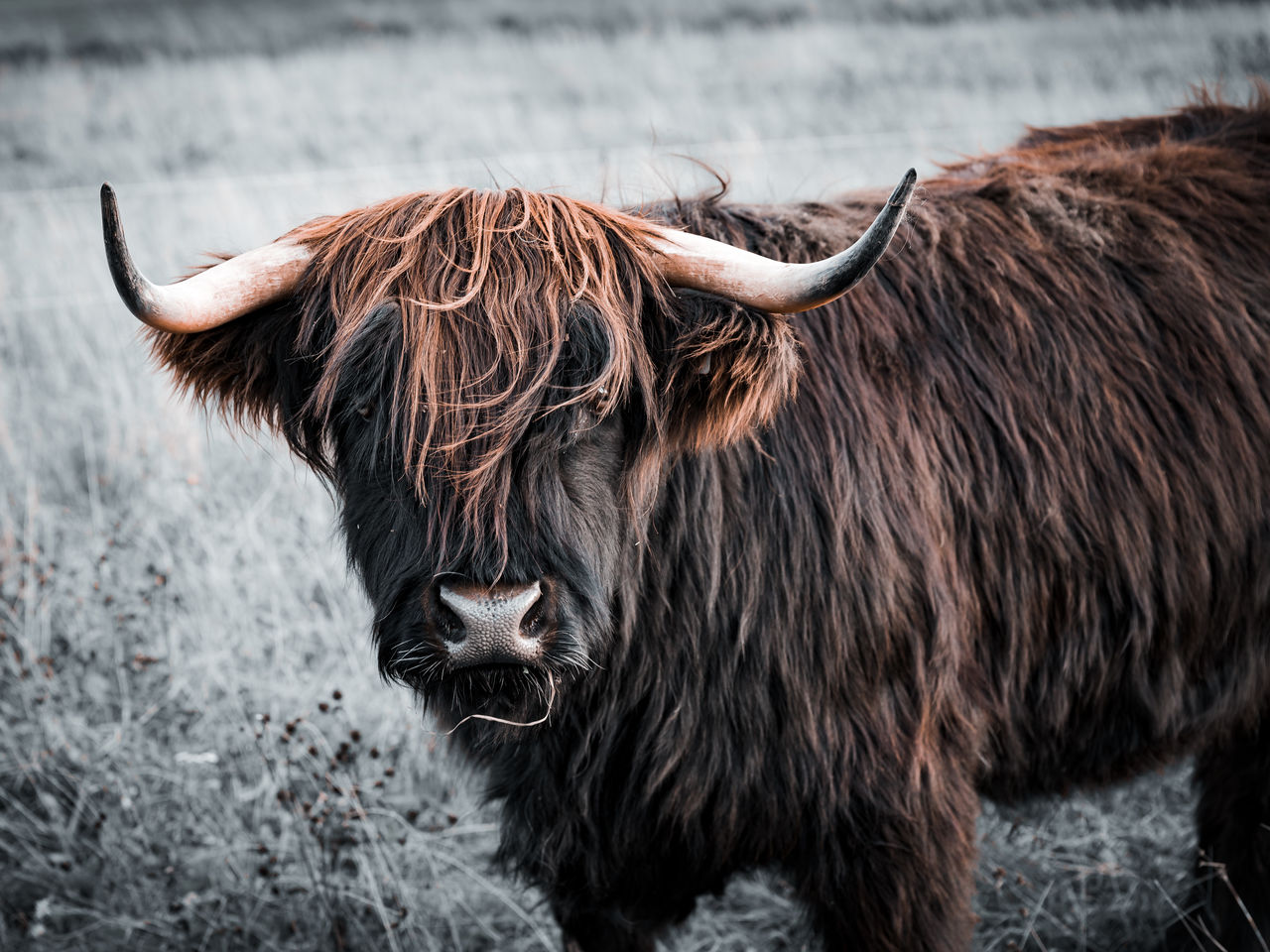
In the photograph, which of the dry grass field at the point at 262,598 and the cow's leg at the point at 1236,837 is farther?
the dry grass field at the point at 262,598

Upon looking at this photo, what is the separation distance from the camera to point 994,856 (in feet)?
11.3

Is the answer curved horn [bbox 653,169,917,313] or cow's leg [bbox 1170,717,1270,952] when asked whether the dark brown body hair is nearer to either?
curved horn [bbox 653,169,917,313]

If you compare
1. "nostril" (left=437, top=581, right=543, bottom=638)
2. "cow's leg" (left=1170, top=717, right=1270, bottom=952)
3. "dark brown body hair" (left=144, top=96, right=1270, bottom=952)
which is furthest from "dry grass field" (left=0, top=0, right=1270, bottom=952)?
"nostril" (left=437, top=581, right=543, bottom=638)

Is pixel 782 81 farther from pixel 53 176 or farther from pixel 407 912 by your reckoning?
pixel 407 912

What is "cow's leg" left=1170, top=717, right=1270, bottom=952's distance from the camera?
285 centimetres

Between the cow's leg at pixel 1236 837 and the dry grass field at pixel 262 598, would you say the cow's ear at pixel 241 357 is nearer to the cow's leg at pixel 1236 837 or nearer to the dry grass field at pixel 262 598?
the dry grass field at pixel 262 598

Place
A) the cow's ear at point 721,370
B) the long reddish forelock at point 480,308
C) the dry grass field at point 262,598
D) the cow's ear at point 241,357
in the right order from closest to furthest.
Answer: the long reddish forelock at point 480,308 → the cow's ear at point 721,370 → the cow's ear at point 241,357 → the dry grass field at point 262,598

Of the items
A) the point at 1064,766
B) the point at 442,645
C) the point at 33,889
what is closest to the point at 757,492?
the point at 442,645

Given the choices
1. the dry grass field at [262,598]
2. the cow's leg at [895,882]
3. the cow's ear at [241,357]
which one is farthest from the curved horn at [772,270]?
the cow's leg at [895,882]

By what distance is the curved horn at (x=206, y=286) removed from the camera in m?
1.66

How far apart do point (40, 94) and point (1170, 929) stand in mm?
14533

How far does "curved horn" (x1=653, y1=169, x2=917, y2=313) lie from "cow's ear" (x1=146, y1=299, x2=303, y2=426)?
84cm

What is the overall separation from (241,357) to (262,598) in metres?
2.29

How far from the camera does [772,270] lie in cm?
194
